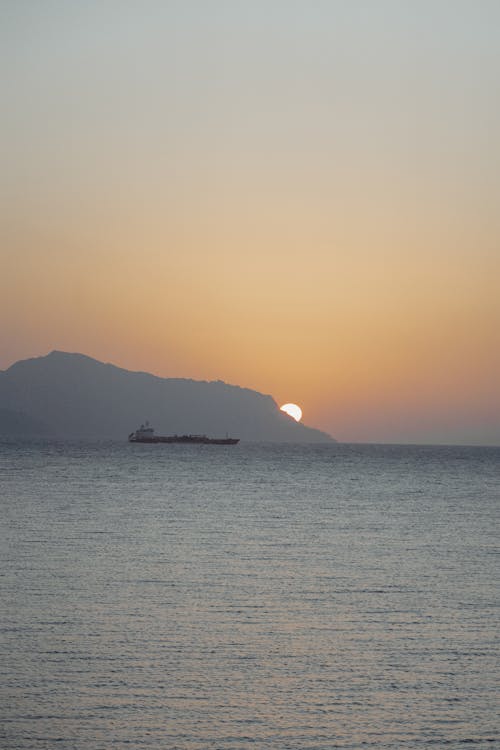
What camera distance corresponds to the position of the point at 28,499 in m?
84.2

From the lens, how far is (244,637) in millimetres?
28750

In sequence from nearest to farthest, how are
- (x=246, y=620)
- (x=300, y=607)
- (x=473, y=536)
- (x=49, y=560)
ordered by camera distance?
(x=246, y=620)
(x=300, y=607)
(x=49, y=560)
(x=473, y=536)

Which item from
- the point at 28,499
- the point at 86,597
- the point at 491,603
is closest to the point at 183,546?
the point at 86,597

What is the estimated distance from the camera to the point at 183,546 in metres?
53.1

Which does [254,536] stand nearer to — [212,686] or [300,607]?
[300,607]

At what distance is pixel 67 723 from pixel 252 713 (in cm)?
428

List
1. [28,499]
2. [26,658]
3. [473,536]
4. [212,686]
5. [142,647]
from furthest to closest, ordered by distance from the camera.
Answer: [28,499] < [473,536] < [142,647] < [26,658] < [212,686]

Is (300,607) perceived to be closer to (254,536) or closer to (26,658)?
(26,658)

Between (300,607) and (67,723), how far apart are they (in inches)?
588

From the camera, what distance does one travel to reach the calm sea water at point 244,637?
2041 centimetres

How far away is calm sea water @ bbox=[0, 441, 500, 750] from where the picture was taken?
66.9ft

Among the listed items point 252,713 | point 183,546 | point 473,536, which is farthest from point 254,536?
point 252,713

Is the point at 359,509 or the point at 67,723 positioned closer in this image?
the point at 67,723

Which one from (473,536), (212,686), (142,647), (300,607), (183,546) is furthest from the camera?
(473,536)
